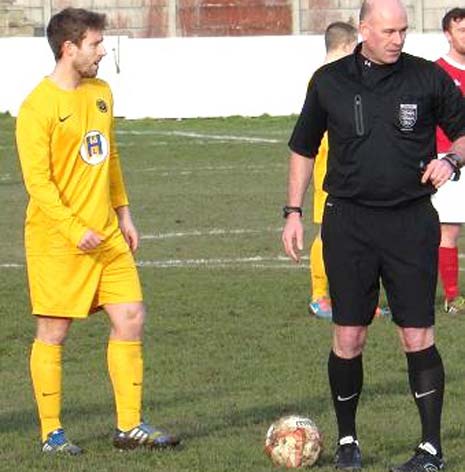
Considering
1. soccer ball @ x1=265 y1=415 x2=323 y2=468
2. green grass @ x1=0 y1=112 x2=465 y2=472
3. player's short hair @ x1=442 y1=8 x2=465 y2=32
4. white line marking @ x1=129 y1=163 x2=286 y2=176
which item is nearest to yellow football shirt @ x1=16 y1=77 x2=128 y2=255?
green grass @ x1=0 y1=112 x2=465 y2=472

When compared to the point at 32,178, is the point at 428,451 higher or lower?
lower

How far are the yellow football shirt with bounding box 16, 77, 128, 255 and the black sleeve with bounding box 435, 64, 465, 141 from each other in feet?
5.06

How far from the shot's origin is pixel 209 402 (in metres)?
9.29

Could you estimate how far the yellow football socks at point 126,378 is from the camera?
7984 millimetres

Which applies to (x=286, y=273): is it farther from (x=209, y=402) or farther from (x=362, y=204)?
(x=362, y=204)

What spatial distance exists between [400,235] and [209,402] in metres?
2.28

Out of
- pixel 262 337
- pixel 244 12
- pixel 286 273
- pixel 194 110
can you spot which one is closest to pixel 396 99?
pixel 262 337

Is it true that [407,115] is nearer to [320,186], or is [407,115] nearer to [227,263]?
[320,186]

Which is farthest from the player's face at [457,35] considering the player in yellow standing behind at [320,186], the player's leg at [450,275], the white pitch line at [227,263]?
the white pitch line at [227,263]

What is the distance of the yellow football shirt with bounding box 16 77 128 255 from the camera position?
25.5 feet

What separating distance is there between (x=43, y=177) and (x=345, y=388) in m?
1.61

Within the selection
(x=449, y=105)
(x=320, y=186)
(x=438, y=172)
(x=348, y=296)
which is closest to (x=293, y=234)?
(x=348, y=296)

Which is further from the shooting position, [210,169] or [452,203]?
[210,169]

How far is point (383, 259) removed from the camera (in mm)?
7406
